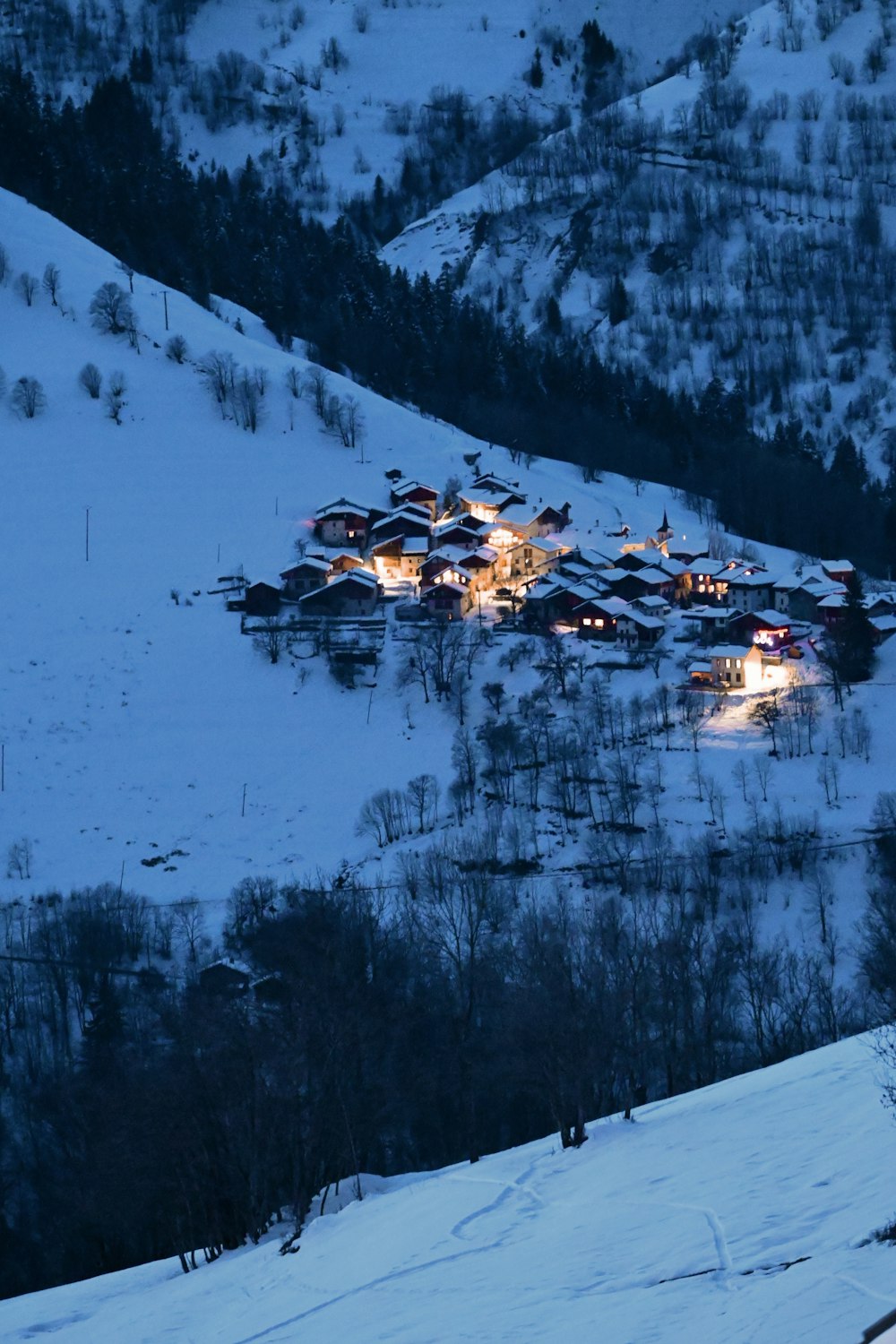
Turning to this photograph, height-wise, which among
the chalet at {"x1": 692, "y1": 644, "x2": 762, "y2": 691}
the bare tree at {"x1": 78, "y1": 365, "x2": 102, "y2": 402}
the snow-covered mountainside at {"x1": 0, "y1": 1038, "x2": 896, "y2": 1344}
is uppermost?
the bare tree at {"x1": 78, "y1": 365, "x2": 102, "y2": 402}

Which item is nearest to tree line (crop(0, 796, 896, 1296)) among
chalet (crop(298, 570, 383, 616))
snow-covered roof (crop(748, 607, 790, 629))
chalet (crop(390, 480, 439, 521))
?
snow-covered roof (crop(748, 607, 790, 629))

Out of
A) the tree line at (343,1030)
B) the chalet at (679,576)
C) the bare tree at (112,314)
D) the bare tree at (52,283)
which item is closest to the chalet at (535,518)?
the chalet at (679,576)

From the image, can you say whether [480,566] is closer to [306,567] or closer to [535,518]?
[535,518]

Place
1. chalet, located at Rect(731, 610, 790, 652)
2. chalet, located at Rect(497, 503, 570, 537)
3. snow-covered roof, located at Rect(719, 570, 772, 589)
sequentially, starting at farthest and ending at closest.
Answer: chalet, located at Rect(497, 503, 570, 537) < snow-covered roof, located at Rect(719, 570, 772, 589) < chalet, located at Rect(731, 610, 790, 652)

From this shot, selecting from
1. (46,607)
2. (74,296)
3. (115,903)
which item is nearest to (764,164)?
(74,296)

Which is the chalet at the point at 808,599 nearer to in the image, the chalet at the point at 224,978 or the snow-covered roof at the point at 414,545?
the snow-covered roof at the point at 414,545

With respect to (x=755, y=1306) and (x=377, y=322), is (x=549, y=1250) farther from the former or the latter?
(x=377, y=322)

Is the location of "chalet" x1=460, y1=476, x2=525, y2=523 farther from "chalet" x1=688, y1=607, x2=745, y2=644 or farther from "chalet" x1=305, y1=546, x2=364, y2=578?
"chalet" x1=688, y1=607, x2=745, y2=644
